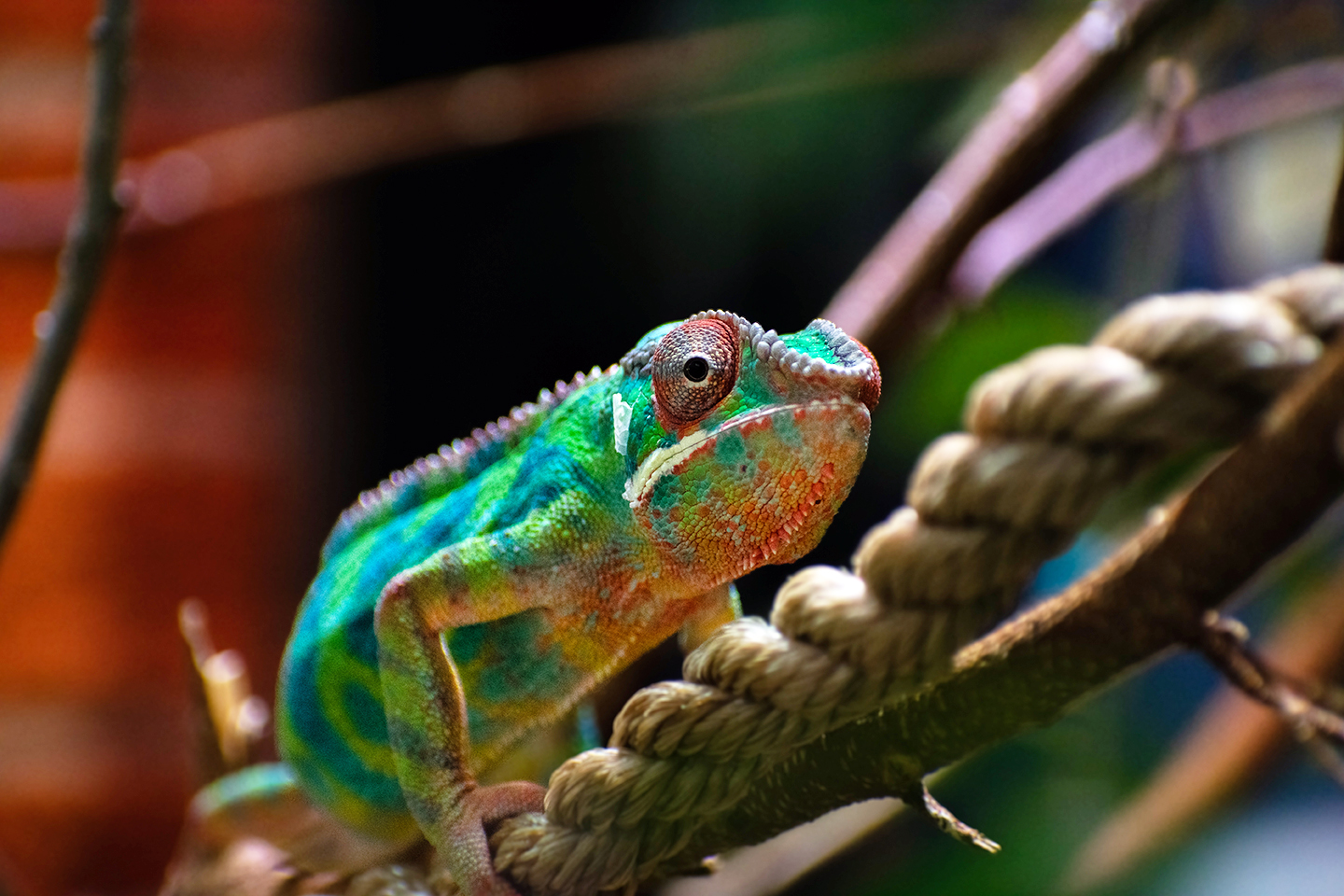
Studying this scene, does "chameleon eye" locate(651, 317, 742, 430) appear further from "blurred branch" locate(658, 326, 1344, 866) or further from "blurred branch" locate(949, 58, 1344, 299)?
"blurred branch" locate(949, 58, 1344, 299)

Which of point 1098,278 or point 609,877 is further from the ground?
point 1098,278

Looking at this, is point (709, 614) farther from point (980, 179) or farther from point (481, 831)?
point (980, 179)

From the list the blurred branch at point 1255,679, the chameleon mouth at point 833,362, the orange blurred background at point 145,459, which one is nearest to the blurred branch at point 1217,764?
the blurred branch at point 1255,679

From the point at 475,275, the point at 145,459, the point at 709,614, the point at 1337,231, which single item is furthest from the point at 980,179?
the point at 145,459

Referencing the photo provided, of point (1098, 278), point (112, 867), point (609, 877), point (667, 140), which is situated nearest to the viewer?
point (609, 877)

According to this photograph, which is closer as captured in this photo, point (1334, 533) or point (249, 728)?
point (249, 728)

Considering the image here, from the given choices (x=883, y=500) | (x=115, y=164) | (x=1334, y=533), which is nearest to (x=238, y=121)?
(x=115, y=164)

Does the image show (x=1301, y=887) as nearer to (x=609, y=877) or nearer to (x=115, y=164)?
A: (x=609, y=877)

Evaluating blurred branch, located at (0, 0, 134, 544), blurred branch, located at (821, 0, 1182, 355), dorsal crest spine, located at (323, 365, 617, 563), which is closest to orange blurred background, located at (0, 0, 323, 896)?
blurred branch, located at (0, 0, 134, 544)
